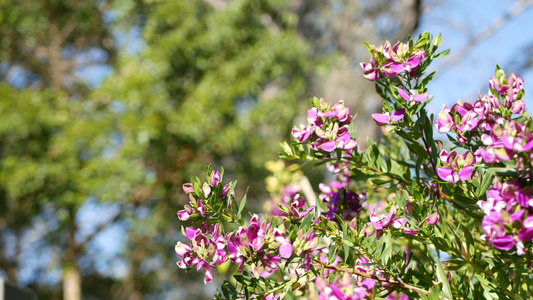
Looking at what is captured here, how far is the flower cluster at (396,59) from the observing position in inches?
34.5

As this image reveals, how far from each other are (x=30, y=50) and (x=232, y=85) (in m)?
4.36

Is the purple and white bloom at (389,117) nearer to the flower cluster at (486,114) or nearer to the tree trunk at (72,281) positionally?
the flower cluster at (486,114)

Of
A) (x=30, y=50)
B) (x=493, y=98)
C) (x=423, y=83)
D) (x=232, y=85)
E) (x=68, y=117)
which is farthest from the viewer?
(x=30, y=50)

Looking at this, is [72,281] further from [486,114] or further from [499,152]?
[499,152]

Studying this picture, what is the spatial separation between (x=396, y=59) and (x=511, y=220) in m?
0.34

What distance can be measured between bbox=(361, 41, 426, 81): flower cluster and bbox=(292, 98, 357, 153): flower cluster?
9 centimetres

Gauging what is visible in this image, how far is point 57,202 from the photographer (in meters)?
6.67

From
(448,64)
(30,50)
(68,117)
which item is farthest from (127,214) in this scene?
(448,64)

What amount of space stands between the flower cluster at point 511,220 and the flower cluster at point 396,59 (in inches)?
11.3

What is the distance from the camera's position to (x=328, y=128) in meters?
0.92

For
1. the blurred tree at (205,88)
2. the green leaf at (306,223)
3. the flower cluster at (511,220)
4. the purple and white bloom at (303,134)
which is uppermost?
the blurred tree at (205,88)

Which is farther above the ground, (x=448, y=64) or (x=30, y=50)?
(x=30, y=50)

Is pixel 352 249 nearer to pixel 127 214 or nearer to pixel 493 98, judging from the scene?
pixel 493 98

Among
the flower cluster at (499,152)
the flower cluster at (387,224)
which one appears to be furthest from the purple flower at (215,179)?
the flower cluster at (499,152)
